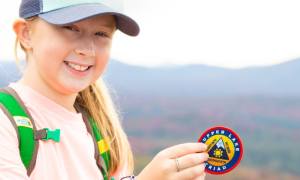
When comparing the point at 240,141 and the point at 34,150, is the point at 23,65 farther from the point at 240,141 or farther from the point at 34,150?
the point at 240,141

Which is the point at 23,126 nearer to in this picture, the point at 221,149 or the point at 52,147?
the point at 52,147

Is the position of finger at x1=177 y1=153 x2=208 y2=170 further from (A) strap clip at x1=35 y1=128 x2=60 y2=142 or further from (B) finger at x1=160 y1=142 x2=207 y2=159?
(A) strap clip at x1=35 y1=128 x2=60 y2=142

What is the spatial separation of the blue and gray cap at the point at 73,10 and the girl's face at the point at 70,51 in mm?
35

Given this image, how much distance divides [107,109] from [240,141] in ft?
Result: 2.31

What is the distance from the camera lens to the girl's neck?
6.86 ft

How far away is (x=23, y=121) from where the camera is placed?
1.88 m

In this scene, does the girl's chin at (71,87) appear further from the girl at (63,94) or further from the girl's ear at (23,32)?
the girl's ear at (23,32)

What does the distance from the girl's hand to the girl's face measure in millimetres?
467

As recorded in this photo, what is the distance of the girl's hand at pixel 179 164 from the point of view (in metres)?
1.82

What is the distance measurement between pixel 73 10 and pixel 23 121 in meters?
0.45

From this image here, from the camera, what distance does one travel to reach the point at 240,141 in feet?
6.73

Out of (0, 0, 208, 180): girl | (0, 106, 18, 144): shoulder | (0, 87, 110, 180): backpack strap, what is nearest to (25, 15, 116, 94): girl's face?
(0, 0, 208, 180): girl

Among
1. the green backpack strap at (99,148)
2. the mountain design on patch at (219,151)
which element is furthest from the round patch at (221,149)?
the green backpack strap at (99,148)

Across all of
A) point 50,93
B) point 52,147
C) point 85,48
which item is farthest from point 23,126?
point 85,48
